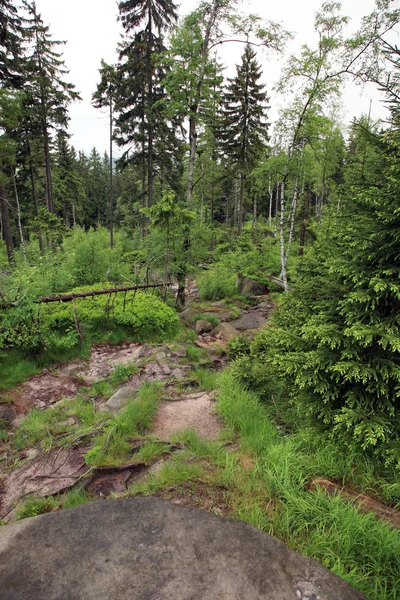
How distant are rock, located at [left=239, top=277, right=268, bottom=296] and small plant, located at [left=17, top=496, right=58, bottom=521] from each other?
47.2 feet

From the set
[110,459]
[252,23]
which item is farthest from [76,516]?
[252,23]

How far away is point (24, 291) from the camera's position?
638cm

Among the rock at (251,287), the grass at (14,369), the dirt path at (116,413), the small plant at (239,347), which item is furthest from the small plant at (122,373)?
the rock at (251,287)

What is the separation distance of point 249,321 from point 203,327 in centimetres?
292

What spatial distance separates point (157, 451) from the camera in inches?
147

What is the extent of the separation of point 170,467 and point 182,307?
32.5 feet

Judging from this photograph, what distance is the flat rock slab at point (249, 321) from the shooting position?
1191cm

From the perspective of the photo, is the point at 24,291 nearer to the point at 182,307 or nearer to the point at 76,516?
the point at 76,516

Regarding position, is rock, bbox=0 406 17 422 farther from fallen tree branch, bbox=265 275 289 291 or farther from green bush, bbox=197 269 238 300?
fallen tree branch, bbox=265 275 289 291

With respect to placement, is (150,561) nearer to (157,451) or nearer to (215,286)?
(157,451)

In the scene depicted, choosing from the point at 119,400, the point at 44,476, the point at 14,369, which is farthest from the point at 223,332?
the point at 44,476

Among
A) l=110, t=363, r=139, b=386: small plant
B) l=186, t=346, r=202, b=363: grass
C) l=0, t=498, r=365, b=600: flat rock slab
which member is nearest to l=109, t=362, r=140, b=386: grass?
l=110, t=363, r=139, b=386: small plant

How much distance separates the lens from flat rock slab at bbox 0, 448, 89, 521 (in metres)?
3.48

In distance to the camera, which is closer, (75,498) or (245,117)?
(75,498)
